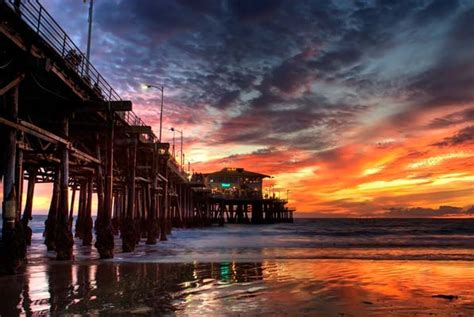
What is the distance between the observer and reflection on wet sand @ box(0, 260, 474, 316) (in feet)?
31.1

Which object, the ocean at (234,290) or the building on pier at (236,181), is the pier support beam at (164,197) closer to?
the ocean at (234,290)

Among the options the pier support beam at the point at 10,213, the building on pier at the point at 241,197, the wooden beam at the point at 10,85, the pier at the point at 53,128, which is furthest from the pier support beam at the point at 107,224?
the building on pier at the point at 241,197

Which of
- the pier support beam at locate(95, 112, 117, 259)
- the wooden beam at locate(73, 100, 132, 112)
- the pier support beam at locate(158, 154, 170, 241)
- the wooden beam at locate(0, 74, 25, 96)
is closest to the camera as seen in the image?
the wooden beam at locate(0, 74, 25, 96)

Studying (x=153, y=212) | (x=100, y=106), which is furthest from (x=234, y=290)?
(x=153, y=212)

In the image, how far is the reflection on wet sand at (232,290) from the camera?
9484 mm

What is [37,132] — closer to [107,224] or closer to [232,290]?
[107,224]

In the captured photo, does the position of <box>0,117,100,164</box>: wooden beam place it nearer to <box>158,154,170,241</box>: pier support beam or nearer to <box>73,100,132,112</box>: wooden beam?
<box>73,100,132,112</box>: wooden beam

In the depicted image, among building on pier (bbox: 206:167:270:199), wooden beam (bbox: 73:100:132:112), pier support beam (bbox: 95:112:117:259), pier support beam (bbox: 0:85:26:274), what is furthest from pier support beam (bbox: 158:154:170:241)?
building on pier (bbox: 206:167:270:199)

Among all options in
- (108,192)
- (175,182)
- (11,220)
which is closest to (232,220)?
(175,182)

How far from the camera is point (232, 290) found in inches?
464

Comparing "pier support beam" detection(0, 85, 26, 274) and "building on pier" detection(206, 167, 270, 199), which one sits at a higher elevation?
"building on pier" detection(206, 167, 270, 199)

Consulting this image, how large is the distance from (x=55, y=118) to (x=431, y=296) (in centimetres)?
1648

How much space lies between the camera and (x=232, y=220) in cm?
10969

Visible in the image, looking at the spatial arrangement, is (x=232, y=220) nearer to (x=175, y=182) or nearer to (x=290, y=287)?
(x=175, y=182)
